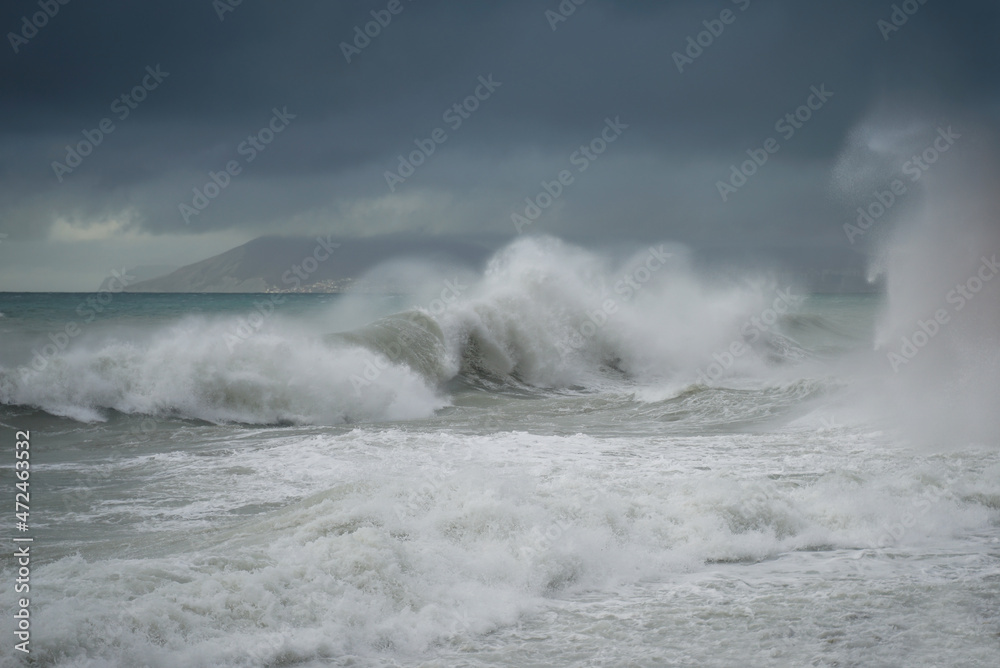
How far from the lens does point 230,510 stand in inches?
284

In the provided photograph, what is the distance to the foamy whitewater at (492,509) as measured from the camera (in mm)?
4492

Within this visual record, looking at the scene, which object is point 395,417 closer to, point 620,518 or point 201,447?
point 201,447
